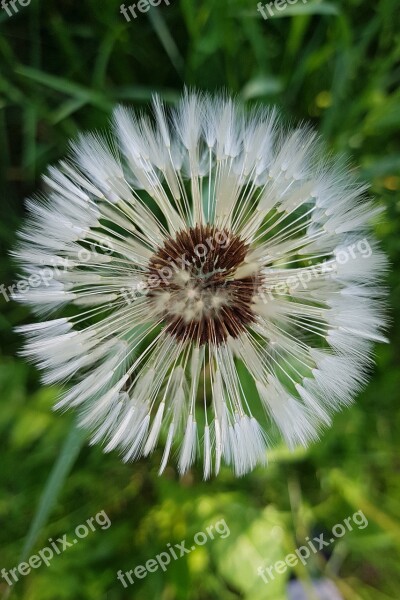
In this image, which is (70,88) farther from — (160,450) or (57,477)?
(160,450)

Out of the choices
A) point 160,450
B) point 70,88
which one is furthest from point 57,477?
point 70,88

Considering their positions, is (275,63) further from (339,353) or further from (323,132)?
(339,353)

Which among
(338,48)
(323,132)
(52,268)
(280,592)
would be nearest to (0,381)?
(52,268)

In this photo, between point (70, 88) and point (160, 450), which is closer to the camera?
point (70, 88)

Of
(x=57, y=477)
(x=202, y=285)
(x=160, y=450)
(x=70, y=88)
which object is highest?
(x=70, y=88)

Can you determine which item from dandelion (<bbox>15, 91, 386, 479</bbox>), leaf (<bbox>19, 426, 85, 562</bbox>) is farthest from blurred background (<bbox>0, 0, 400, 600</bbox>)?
dandelion (<bbox>15, 91, 386, 479</bbox>)

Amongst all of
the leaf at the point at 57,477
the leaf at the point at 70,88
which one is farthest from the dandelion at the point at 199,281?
the leaf at the point at 70,88

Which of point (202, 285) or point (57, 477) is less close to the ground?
point (202, 285)
